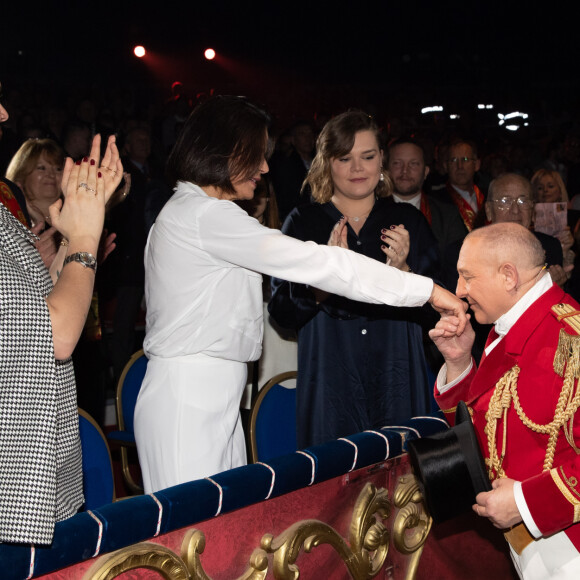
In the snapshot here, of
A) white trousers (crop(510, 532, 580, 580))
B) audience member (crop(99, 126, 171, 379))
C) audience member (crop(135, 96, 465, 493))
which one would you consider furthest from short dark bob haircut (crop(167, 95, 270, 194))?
audience member (crop(99, 126, 171, 379))

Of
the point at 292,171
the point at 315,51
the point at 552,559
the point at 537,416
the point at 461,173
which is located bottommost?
the point at 552,559

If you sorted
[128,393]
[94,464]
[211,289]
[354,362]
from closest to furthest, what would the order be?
1. [211,289]
2. [94,464]
3. [354,362]
4. [128,393]

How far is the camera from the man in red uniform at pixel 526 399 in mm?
1843

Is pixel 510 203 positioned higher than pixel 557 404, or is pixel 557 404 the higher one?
pixel 510 203

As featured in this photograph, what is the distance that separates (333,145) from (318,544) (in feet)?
5.21

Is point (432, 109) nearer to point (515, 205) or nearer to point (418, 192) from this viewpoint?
point (418, 192)

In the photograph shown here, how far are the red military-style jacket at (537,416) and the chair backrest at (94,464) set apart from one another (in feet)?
4.27

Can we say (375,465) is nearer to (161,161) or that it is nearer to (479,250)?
(479,250)

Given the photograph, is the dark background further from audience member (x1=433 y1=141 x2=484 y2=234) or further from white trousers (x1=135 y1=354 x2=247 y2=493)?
white trousers (x1=135 y1=354 x2=247 y2=493)

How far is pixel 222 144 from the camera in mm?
2270

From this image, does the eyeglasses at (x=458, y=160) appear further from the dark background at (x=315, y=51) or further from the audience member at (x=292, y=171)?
the dark background at (x=315, y=51)

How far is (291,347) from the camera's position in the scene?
3.99m

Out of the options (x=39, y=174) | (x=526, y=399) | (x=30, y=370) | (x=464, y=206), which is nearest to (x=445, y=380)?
(x=526, y=399)

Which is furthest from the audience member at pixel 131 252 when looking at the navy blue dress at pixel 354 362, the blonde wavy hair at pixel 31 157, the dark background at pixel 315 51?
the dark background at pixel 315 51
